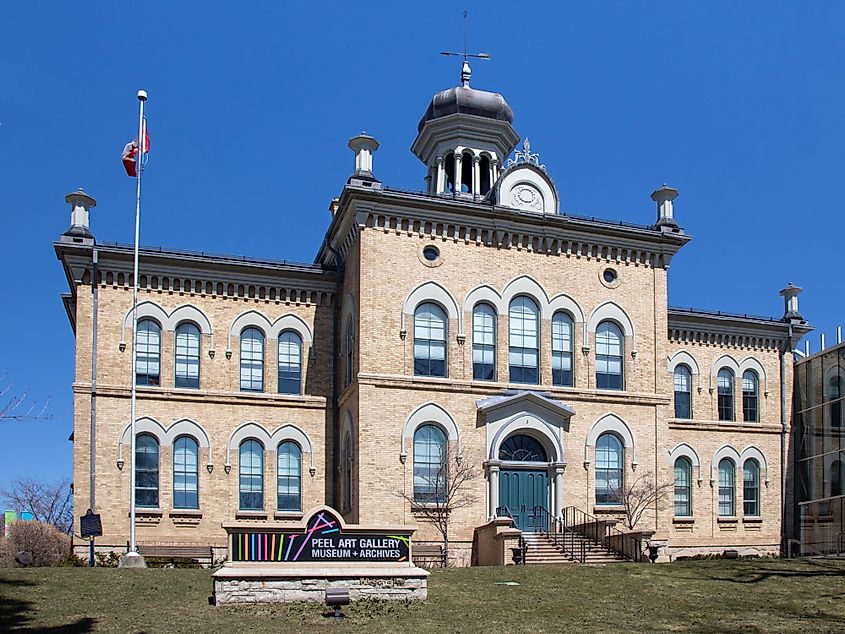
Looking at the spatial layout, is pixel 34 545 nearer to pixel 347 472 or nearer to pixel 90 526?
pixel 90 526

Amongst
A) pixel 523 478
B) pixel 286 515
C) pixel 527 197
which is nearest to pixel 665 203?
pixel 527 197

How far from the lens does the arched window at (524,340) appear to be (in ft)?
103

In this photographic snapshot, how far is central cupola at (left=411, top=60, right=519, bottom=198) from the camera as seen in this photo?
1431 inches

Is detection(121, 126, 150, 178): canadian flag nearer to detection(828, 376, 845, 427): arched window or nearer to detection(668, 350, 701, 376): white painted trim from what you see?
detection(668, 350, 701, 376): white painted trim

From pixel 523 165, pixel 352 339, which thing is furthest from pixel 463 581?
pixel 523 165

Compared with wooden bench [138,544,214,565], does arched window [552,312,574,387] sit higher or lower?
higher

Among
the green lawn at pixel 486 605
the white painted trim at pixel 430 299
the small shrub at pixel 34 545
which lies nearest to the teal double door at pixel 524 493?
the white painted trim at pixel 430 299

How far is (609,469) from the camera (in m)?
31.5

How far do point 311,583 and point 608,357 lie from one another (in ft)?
52.9

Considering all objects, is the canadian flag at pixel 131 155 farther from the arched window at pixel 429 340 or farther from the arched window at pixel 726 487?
the arched window at pixel 726 487

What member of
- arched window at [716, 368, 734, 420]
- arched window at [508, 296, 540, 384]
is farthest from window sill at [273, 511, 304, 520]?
arched window at [716, 368, 734, 420]

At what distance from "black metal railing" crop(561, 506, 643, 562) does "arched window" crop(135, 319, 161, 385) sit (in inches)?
525

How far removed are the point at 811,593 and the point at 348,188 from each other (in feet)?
54.8

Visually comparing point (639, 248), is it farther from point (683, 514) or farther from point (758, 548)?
point (758, 548)
